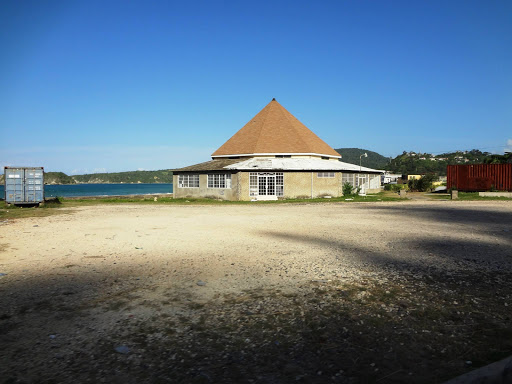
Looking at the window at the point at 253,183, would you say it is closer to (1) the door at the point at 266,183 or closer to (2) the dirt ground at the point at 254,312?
(1) the door at the point at 266,183

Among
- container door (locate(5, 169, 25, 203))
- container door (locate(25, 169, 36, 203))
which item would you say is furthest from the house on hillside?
container door (locate(5, 169, 25, 203))

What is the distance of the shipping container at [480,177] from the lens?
39094 mm

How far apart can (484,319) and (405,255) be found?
3936mm

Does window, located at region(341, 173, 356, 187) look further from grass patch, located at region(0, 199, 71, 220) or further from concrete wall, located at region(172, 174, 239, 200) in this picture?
grass patch, located at region(0, 199, 71, 220)

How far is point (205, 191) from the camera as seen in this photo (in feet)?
123

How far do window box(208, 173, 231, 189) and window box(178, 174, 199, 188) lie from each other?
7.17 ft

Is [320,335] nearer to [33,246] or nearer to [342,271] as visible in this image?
[342,271]

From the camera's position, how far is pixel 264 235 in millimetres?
11656

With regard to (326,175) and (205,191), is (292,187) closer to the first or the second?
(326,175)

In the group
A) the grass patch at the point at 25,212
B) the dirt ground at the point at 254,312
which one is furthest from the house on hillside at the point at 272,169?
the dirt ground at the point at 254,312

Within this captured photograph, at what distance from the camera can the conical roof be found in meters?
40.1

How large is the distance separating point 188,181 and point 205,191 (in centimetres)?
317

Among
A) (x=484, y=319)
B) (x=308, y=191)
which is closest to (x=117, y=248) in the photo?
(x=484, y=319)

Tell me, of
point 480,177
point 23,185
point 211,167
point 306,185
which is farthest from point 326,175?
point 23,185
